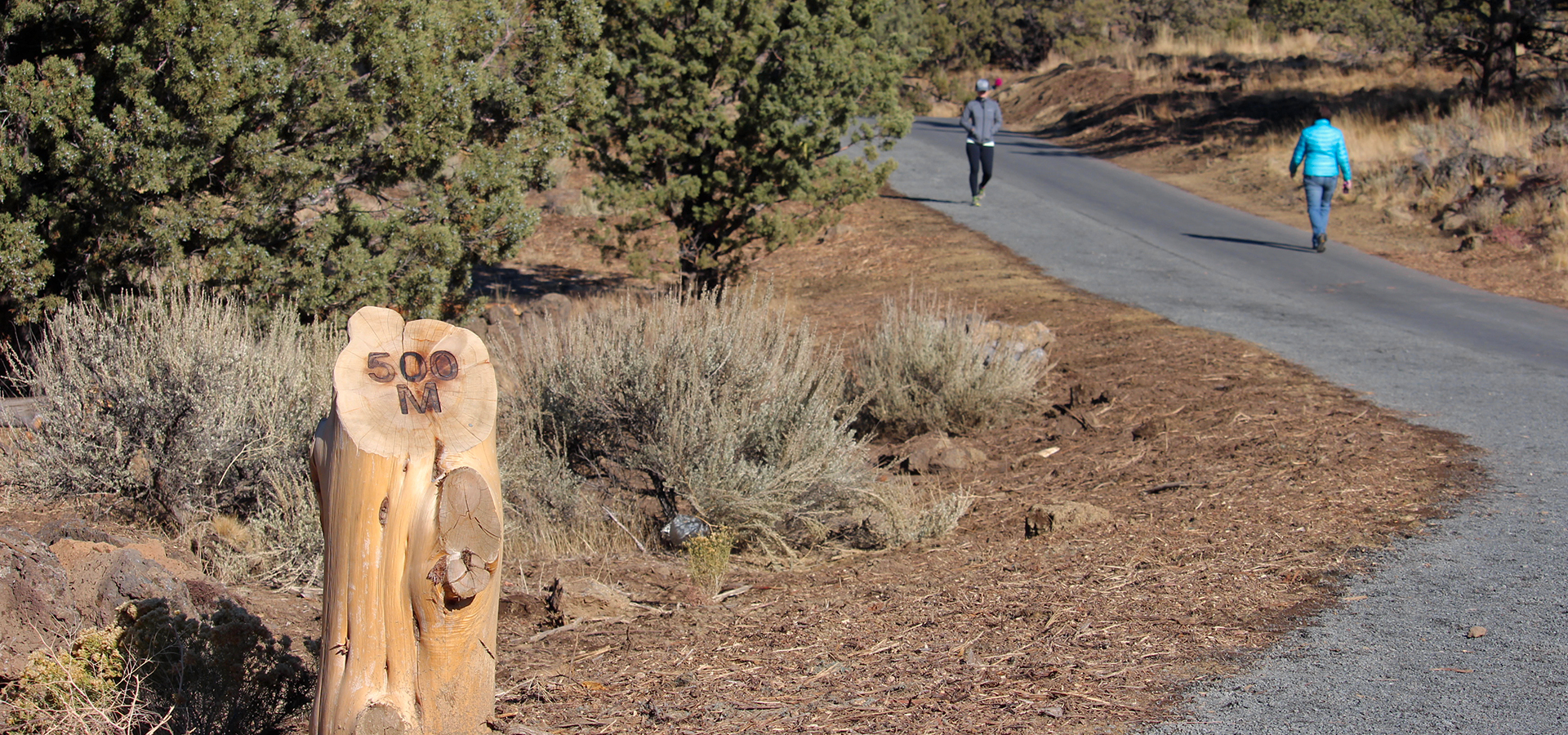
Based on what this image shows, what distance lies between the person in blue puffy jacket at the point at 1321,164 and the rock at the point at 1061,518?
9852mm

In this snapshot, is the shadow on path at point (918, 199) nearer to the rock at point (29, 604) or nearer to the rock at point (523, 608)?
the rock at point (523, 608)

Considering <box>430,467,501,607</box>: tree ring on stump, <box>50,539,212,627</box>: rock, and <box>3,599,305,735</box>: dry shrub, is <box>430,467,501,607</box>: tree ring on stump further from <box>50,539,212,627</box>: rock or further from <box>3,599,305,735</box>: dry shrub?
<box>50,539,212,627</box>: rock

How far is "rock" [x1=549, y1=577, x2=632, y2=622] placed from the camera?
4.80 metres

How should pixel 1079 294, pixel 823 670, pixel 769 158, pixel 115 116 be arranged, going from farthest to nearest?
pixel 1079 294 < pixel 769 158 < pixel 115 116 < pixel 823 670

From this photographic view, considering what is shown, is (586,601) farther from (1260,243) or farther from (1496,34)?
(1496,34)

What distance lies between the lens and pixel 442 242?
749 centimetres

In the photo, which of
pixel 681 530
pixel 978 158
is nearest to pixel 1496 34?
pixel 978 158

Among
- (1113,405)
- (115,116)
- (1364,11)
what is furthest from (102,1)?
(1364,11)

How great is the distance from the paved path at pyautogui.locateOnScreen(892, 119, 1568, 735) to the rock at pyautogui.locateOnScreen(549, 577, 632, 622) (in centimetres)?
243

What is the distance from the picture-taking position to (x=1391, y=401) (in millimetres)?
7516

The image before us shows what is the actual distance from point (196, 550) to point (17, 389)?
178cm

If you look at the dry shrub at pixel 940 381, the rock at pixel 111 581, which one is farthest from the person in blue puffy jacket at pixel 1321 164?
the rock at pixel 111 581

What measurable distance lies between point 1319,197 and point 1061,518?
1034 centimetres

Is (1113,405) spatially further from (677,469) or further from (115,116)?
(115,116)
